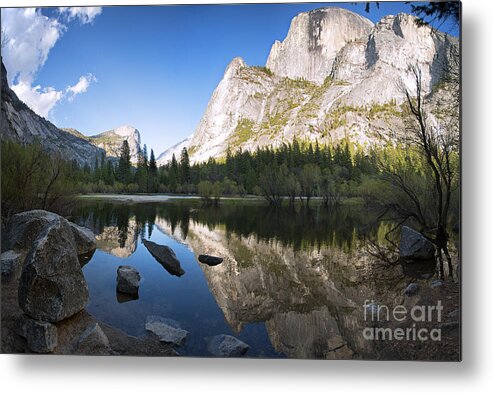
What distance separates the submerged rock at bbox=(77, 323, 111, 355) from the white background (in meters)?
0.11

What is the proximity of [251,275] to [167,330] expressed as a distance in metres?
0.93

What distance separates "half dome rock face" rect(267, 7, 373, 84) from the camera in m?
2.98

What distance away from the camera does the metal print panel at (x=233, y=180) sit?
2820 mm

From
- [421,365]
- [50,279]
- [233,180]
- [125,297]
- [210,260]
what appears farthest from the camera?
[233,180]

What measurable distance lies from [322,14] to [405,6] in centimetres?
74

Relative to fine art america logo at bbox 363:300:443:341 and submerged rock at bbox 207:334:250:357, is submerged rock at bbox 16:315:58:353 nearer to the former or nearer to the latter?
submerged rock at bbox 207:334:250:357

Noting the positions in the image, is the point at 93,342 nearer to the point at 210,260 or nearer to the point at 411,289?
the point at 210,260

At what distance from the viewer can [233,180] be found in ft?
10.9

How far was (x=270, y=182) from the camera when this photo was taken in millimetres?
3303

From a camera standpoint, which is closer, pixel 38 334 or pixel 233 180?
pixel 38 334

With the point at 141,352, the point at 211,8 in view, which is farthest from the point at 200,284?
the point at 211,8

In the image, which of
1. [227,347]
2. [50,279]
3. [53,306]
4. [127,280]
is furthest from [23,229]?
[227,347]

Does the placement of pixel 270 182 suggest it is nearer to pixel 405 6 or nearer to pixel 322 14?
pixel 322 14

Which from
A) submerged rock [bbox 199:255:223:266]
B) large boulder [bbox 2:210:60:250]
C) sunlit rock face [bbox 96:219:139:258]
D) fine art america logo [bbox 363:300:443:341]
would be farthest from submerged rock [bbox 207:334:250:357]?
large boulder [bbox 2:210:60:250]
